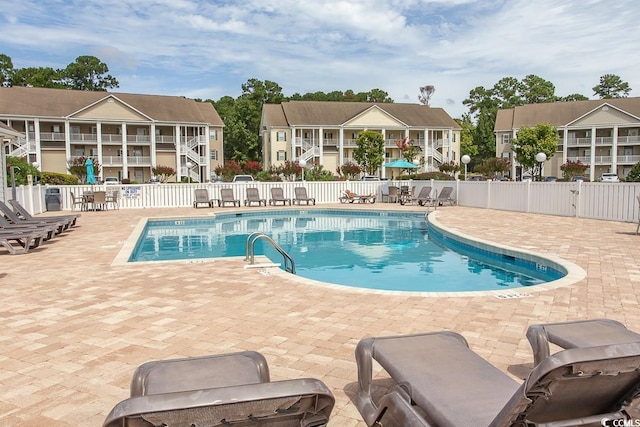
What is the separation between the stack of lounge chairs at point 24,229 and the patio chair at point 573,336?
31.3ft

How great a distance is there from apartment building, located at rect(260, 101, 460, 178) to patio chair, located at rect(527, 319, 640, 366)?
43197 millimetres

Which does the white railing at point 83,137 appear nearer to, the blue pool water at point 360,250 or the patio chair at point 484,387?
the blue pool water at point 360,250

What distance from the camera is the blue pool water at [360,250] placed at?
9008 millimetres

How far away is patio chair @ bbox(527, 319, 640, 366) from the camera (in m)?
2.99

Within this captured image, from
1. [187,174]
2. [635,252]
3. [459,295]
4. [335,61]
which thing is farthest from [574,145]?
[459,295]

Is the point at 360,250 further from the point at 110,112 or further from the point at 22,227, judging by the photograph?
the point at 110,112

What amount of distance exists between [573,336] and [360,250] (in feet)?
31.0

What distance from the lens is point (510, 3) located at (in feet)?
52.2

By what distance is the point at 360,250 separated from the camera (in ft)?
41.0

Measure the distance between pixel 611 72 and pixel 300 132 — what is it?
52063mm

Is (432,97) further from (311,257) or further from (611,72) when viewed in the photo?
(311,257)

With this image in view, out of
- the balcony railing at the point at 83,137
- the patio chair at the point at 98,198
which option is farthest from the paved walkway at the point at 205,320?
the balcony railing at the point at 83,137

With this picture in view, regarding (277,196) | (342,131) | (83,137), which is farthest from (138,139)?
(277,196)

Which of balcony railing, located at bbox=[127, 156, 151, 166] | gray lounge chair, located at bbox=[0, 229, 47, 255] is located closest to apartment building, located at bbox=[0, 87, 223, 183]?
balcony railing, located at bbox=[127, 156, 151, 166]
